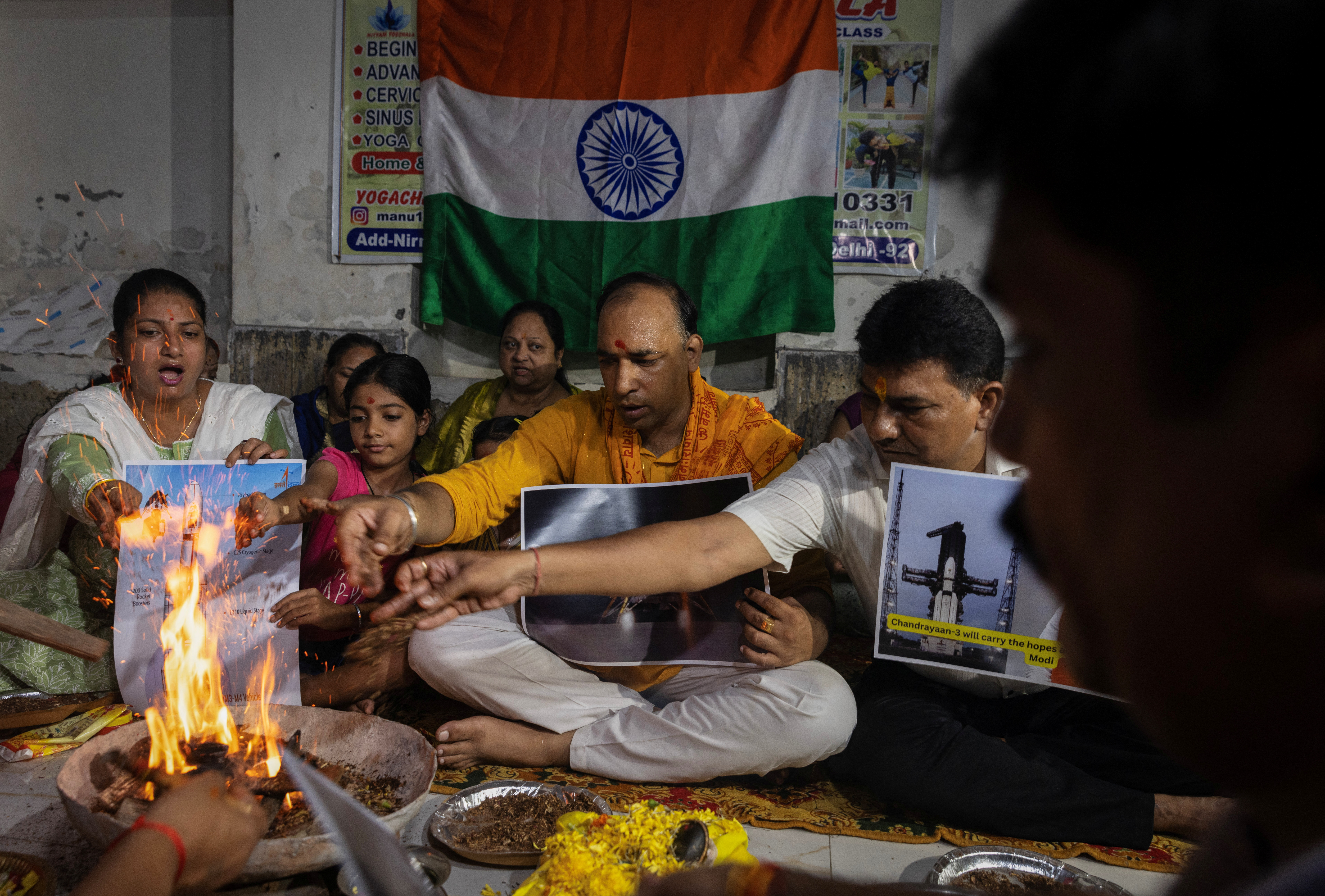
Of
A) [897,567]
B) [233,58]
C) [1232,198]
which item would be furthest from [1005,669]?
[233,58]

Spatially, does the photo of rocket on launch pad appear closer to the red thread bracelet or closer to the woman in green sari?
the red thread bracelet

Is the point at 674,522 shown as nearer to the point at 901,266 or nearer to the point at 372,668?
the point at 372,668

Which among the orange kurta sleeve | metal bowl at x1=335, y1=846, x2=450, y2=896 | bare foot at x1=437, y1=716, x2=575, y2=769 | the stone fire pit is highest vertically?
the orange kurta sleeve

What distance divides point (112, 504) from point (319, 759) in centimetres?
146

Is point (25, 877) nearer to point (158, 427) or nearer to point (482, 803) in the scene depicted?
point (482, 803)

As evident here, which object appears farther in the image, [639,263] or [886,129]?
[639,263]

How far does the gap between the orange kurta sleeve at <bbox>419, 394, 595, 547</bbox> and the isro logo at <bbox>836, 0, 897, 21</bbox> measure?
3.39 meters

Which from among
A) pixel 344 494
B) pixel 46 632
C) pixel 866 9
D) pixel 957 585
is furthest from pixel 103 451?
pixel 866 9

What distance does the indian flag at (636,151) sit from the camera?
5.02m

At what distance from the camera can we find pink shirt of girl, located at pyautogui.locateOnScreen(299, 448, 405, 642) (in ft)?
10.3

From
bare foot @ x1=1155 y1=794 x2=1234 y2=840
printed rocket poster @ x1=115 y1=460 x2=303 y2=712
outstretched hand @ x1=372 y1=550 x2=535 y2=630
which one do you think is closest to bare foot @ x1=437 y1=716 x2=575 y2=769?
printed rocket poster @ x1=115 y1=460 x2=303 y2=712

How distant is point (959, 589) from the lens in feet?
7.77

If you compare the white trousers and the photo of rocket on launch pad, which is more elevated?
the photo of rocket on launch pad

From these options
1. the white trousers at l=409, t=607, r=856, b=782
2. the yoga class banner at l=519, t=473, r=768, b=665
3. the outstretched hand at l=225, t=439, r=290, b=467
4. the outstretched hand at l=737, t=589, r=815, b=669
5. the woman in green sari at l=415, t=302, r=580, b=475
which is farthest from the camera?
the woman in green sari at l=415, t=302, r=580, b=475
